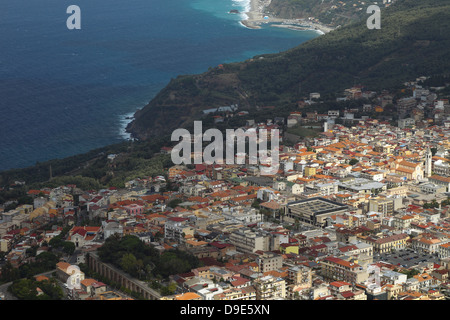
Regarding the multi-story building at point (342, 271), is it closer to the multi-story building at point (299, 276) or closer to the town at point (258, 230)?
the town at point (258, 230)

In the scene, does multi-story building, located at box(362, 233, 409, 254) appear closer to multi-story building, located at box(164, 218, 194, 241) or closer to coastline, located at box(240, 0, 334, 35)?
multi-story building, located at box(164, 218, 194, 241)

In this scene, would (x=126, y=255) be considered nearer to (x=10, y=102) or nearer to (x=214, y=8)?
(x=10, y=102)

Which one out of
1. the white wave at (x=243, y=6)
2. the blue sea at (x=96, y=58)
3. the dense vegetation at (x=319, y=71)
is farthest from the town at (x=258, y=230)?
the white wave at (x=243, y=6)

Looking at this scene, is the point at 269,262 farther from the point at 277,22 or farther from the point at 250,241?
the point at 277,22

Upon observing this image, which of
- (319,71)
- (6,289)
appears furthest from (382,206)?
(319,71)

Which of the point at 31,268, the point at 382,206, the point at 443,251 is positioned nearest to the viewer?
the point at 31,268

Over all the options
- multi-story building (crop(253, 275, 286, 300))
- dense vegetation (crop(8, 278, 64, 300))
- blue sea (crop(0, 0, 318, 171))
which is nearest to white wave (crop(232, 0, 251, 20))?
blue sea (crop(0, 0, 318, 171))
